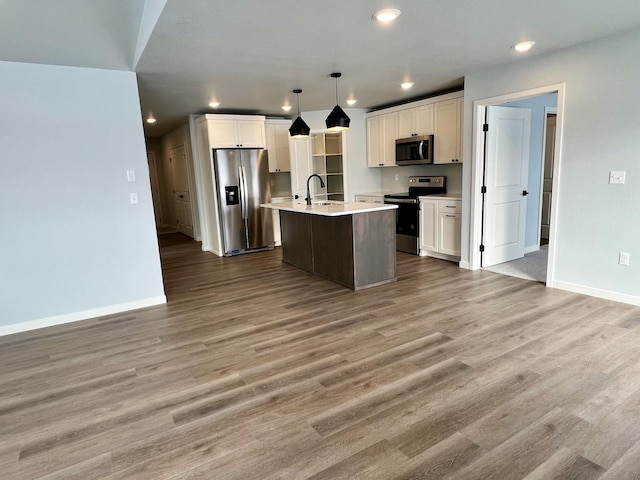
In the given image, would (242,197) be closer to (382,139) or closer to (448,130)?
(382,139)

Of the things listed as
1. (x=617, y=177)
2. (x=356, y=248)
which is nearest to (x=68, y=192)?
(x=356, y=248)

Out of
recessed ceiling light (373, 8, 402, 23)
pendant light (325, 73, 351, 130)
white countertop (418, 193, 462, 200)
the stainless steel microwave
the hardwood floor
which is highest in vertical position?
recessed ceiling light (373, 8, 402, 23)

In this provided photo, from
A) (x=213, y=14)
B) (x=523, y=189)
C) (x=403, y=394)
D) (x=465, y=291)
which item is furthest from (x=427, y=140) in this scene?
(x=403, y=394)

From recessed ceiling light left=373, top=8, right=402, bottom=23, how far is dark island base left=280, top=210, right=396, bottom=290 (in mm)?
1944

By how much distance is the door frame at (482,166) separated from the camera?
3.82 metres

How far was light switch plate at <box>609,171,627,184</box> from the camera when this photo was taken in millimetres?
3429

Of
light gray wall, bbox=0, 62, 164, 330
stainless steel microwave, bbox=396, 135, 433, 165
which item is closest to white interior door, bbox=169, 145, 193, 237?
light gray wall, bbox=0, 62, 164, 330

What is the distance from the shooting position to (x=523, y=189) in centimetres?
514

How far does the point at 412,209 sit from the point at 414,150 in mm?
891

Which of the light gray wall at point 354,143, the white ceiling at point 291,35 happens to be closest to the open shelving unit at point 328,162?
the light gray wall at point 354,143

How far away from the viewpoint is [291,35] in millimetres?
2955

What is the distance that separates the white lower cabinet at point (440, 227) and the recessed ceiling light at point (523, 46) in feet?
6.46

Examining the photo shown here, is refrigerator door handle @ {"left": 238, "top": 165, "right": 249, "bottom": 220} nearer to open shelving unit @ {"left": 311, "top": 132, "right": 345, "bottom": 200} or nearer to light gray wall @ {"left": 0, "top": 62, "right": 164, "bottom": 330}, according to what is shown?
open shelving unit @ {"left": 311, "top": 132, "right": 345, "bottom": 200}

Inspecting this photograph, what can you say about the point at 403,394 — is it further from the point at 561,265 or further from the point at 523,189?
the point at 523,189
